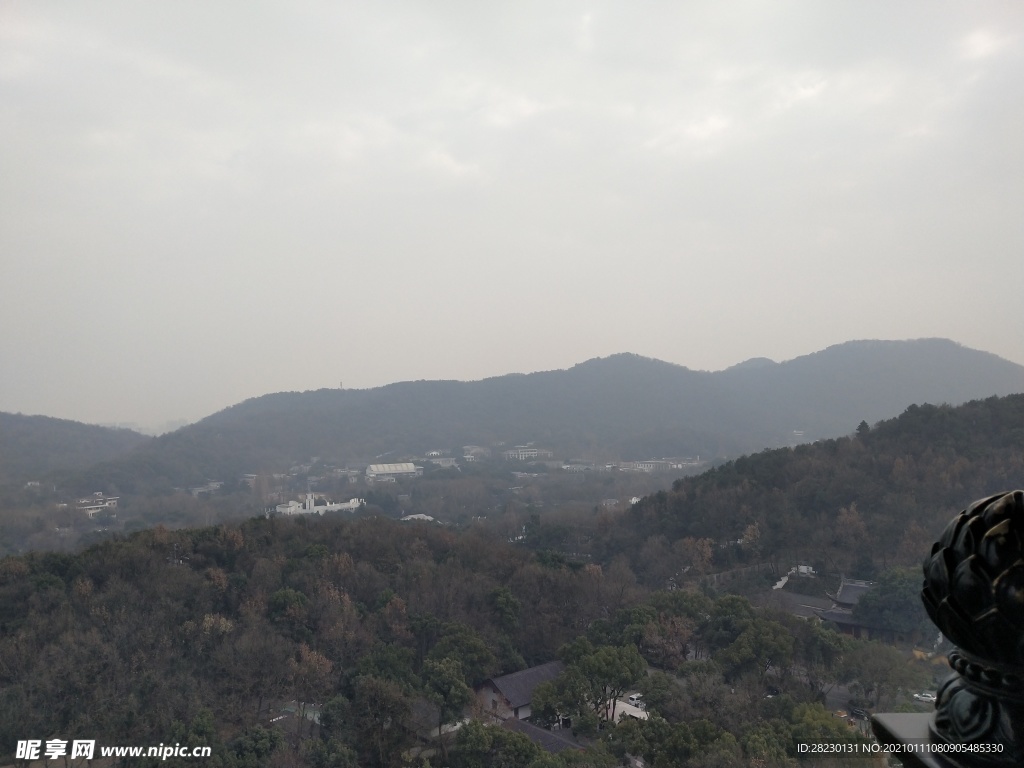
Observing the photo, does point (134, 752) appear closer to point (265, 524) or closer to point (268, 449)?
point (265, 524)

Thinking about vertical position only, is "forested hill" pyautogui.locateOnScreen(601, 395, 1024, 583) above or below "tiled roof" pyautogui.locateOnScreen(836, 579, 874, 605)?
above

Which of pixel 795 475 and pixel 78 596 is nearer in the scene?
pixel 78 596

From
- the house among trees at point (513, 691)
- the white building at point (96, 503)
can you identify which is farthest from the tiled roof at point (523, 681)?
the white building at point (96, 503)

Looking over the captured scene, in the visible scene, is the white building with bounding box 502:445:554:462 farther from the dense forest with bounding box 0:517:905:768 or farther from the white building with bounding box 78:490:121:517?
the dense forest with bounding box 0:517:905:768

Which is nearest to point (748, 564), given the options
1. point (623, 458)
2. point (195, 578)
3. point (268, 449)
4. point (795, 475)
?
point (795, 475)

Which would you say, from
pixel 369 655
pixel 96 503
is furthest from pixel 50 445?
pixel 369 655

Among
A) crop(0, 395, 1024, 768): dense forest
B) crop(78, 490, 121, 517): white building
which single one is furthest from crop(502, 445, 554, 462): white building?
crop(0, 395, 1024, 768): dense forest
